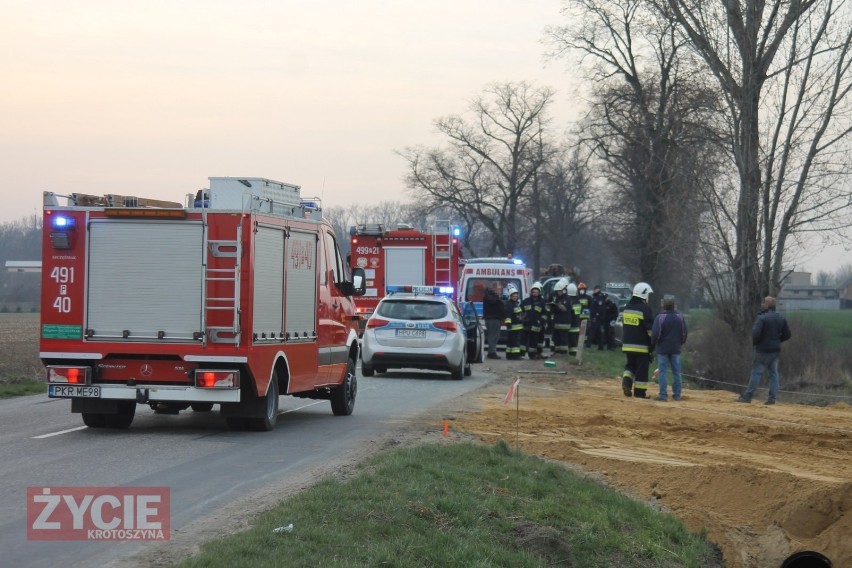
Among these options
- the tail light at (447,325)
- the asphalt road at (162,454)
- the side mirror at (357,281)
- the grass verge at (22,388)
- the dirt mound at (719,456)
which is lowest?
the dirt mound at (719,456)

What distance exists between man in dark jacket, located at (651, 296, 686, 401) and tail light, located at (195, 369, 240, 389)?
9.58 m

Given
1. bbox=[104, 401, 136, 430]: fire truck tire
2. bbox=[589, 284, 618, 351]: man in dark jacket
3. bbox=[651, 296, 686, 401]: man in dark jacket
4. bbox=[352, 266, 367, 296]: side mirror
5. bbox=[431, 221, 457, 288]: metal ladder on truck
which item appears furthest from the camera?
bbox=[589, 284, 618, 351]: man in dark jacket

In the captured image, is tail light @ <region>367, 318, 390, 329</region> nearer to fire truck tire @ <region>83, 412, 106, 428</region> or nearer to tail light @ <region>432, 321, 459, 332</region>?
tail light @ <region>432, 321, 459, 332</region>

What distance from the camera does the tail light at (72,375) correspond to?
41.1ft

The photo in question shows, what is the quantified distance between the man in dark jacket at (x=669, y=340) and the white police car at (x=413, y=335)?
13.9 ft

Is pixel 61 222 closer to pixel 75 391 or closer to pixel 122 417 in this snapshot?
pixel 75 391

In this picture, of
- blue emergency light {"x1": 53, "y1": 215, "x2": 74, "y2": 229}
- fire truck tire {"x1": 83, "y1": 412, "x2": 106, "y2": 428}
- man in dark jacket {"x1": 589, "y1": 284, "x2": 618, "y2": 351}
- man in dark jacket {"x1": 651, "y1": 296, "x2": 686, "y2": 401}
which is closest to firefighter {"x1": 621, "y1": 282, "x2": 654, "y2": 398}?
man in dark jacket {"x1": 651, "y1": 296, "x2": 686, "y2": 401}

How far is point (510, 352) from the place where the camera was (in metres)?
29.5

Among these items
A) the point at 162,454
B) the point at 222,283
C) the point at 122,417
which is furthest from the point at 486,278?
the point at 162,454

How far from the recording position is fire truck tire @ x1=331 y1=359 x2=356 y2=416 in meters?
15.7

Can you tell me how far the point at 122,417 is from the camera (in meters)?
13.4

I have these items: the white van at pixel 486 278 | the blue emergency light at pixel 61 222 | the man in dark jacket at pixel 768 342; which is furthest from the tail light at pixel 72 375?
the white van at pixel 486 278

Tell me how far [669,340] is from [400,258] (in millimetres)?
10917

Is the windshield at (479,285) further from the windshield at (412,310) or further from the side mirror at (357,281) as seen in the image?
the side mirror at (357,281)
